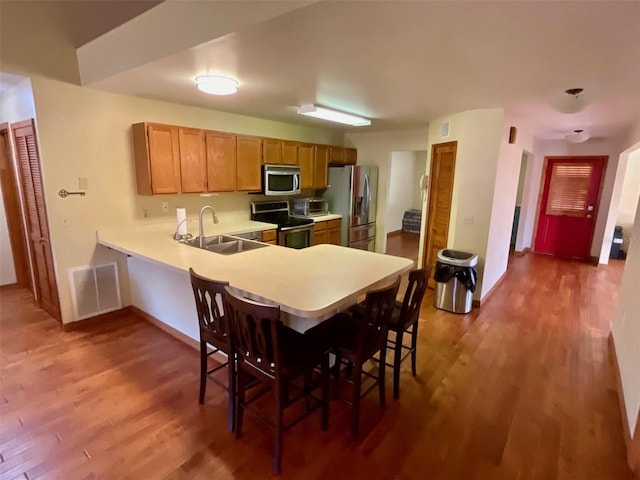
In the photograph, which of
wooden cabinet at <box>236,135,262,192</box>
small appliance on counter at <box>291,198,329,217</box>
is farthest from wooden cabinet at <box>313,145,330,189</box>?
wooden cabinet at <box>236,135,262,192</box>

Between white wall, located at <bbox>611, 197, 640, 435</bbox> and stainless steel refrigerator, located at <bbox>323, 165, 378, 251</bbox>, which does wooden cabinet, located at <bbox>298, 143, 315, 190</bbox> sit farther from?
white wall, located at <bbox>611, 197, 640, 435</bbox>

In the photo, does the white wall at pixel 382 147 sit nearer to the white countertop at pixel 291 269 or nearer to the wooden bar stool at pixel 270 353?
the white countertop at pixel 291 269

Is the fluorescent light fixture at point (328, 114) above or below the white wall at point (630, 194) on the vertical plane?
above

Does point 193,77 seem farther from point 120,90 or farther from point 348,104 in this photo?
point 348,104

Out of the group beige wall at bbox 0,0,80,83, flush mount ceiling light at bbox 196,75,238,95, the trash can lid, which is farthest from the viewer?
the trash can lid

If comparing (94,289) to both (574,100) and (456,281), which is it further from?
(574,100)

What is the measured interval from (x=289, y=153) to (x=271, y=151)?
37cm

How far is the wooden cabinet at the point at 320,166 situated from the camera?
5426 millimetres

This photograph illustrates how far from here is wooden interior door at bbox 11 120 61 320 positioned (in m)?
3.14

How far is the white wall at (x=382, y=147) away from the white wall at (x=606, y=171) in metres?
2.75

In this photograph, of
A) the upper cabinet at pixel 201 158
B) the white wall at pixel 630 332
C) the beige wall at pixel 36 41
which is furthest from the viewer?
the upper cabinet at pixel 201 158

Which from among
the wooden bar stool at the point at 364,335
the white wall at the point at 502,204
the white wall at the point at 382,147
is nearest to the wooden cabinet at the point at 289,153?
the white wall at the point at 382,147

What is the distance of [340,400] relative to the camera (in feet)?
7.77

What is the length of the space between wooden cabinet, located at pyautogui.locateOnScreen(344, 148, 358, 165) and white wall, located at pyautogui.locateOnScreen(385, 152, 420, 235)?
2453 millimetres
